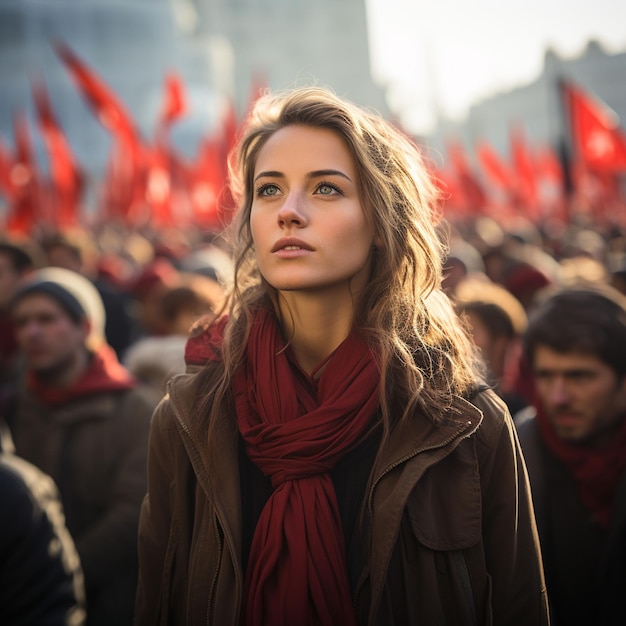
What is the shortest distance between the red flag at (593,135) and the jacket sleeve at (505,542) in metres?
8.29

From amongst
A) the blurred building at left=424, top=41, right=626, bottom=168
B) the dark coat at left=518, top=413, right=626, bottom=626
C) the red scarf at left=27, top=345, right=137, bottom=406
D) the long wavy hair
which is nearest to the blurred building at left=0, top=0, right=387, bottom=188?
the blurred building at left=424, top=41, right=626, bottom=168

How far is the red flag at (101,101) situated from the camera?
8859 mm

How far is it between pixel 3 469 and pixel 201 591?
0.70m

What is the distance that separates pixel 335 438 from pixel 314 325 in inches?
13.3

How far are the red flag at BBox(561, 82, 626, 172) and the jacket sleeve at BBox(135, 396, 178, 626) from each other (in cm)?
852

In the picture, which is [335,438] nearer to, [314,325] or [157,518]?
[314,325]

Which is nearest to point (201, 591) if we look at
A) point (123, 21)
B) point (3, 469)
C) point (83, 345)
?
point (3, 469)

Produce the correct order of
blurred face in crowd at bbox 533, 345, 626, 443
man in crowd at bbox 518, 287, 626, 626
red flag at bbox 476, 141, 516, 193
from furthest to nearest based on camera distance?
red flag at bbox 476, 141, 516, 193
blurred face in crowd at bbox 533, 345, 626, 443
man in crowd at bbox 518, 287, 626, 626

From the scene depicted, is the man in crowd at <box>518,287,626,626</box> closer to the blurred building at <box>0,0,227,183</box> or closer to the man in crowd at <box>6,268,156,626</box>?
the man in crowd at <box>6,268,156,626</box>

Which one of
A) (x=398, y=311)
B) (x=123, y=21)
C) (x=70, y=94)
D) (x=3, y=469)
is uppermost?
(x=123, y=21)

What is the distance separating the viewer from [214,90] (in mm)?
54312

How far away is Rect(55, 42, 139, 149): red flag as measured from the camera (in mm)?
8859

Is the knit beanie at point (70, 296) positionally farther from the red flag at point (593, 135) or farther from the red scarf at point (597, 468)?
the red flag at point (593, 135)

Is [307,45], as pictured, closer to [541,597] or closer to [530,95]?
[530,95]
